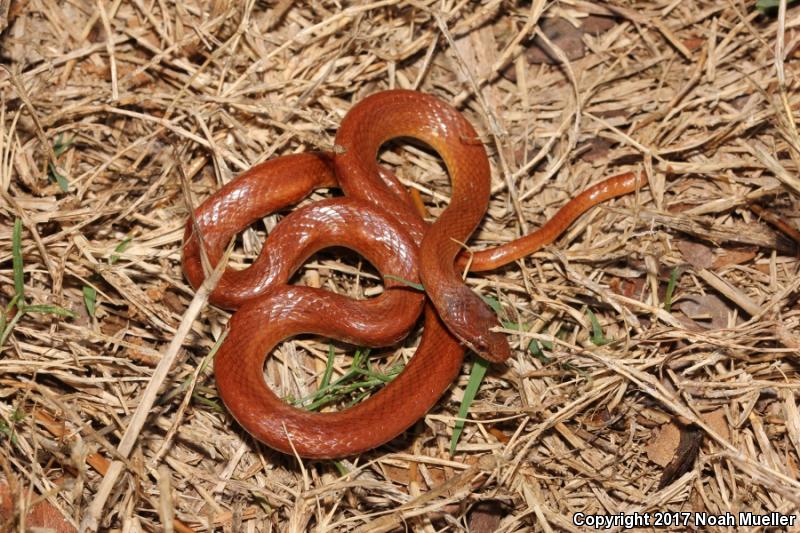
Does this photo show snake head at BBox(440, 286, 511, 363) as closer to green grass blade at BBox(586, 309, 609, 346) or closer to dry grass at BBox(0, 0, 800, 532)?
dry grass at BBox(0, 0, 800, 532)

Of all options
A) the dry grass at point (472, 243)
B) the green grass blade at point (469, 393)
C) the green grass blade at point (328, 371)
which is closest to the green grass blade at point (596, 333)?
the dry grass at point (472, 243)

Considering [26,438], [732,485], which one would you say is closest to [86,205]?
[26,438]

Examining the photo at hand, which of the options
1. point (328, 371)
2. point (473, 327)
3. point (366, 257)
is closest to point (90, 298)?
point (328, 371)

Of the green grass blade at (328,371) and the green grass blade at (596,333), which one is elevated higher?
the green grass blade at (596,333)

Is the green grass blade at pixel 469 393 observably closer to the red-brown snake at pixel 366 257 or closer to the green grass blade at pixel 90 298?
the red-brown snake at pixel 366 257

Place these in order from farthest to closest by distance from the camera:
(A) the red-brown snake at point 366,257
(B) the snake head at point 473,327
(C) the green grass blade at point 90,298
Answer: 1. (C) the green grass blade at point 90,298
2. (B) the snake head at point 473,327
3. (A) the red-brown snake at point 366,257

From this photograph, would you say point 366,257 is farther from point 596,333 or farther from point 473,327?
point 596,333

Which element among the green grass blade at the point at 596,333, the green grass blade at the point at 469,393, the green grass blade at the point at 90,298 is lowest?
the green grass blade at the point at 469,393

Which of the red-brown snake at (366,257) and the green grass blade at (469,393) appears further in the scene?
the green grass blade at (469,393)

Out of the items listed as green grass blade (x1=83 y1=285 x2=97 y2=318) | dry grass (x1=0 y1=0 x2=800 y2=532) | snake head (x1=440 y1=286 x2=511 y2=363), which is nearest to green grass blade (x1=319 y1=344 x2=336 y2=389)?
dry grass (x1=0 y1=0 x2=800 y2=532)
